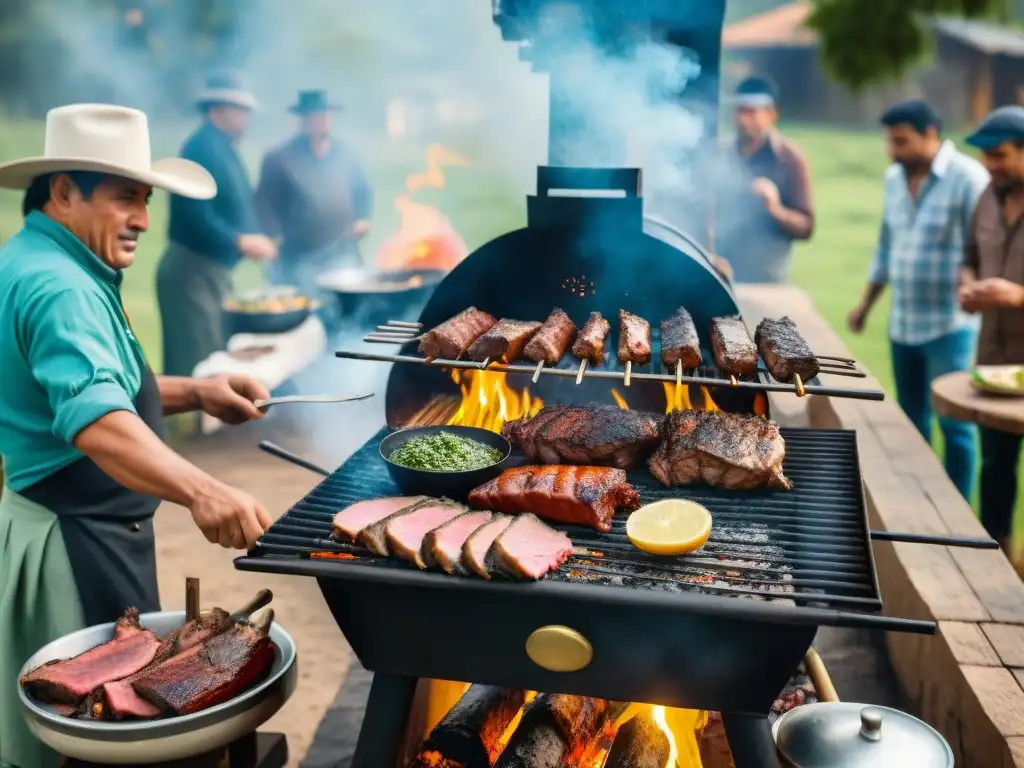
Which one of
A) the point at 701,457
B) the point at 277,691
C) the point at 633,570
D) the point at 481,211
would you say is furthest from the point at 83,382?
the point at 481,211

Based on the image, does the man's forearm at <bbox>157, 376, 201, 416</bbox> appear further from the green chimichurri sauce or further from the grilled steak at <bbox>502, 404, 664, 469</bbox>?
the grilled steak at <bbox>502, 404, 664, 469</bbox>

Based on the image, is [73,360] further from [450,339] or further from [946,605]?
[946,605]

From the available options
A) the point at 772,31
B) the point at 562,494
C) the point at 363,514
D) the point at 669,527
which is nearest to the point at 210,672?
the point at 363,514

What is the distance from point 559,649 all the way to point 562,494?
535mm

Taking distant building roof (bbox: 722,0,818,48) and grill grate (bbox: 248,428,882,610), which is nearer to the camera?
grill grate (bbox: 248,428,882,610)

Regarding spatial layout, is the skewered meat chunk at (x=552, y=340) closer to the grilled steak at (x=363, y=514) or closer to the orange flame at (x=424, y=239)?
the grilled steak at (x=363, y=514)

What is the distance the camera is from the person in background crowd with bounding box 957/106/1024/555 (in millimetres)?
6203

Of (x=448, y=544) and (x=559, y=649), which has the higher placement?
(x=448, y=544)

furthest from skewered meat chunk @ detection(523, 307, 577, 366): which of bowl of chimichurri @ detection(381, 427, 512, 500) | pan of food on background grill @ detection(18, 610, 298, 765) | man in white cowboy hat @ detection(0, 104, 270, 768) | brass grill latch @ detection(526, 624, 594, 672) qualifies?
pan of food on background grill @ detection(18, 610, 298, 765)

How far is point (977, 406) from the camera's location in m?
5.76

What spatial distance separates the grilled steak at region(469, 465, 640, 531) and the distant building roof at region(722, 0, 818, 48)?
30172 mm

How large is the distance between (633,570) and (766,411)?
1.43 m

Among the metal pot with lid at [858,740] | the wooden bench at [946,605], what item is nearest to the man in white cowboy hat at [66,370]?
the metal pot with lid at [858,740]

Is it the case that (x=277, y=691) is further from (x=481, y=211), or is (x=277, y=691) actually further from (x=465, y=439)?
(x=481, y=211)
